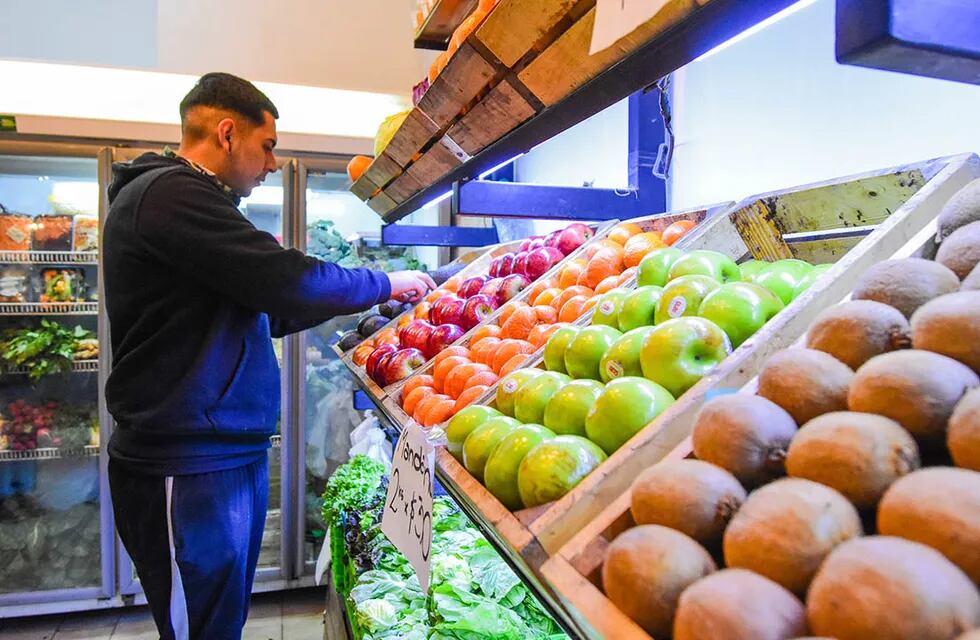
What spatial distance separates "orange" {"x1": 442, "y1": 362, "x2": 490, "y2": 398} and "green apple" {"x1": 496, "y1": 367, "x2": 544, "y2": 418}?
0.35 meters

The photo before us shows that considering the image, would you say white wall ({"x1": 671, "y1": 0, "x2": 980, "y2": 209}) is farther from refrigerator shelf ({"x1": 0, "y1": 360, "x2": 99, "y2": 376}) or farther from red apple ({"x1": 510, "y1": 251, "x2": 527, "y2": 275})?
refrigerator shelf ({"x1": 0, "y1": 360, "x2": 99, "y2": 376})

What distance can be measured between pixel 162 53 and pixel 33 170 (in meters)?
1.02

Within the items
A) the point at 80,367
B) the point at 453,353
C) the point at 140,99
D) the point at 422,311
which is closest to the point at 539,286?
the point at 453,353

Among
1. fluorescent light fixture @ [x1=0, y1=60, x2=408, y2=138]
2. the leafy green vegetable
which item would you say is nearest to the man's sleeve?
fluorescent light fixture @ [x1=0, y1=60, x2=408, y2=138]

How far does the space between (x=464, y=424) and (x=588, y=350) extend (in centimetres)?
27

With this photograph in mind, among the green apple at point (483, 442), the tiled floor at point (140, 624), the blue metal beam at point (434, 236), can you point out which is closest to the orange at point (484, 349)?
the green apple at point (483, 442)

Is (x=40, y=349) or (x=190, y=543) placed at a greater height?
(x=40, y=349)

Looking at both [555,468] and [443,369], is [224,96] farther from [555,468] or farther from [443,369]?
[555,468]

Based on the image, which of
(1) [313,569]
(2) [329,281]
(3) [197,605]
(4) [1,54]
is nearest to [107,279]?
(2) [329,281]

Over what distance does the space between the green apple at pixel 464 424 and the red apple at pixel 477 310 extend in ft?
3.23

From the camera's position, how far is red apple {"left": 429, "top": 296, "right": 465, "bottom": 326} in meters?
2.36

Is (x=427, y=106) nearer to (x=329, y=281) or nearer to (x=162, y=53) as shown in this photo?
(x=329, y=281)

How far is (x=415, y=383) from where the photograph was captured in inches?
74.5

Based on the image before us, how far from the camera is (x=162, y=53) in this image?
13.3 ft
